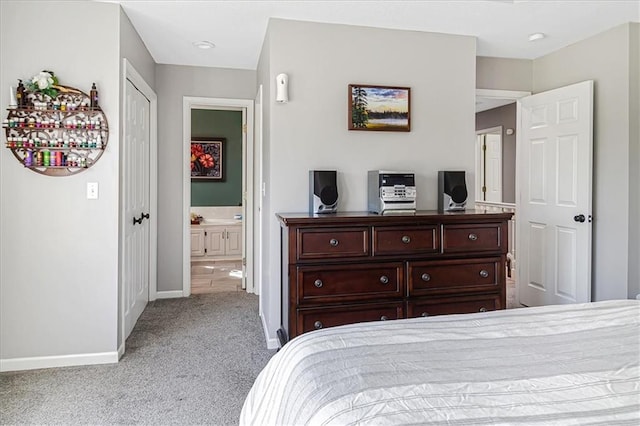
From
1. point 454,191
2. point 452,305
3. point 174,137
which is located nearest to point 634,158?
point 454,191

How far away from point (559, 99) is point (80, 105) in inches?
151

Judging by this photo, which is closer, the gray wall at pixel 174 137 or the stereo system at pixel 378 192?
the stereo system at pixel 378 192

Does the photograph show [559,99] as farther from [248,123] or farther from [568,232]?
[248,123]

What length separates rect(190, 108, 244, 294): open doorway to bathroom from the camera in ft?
21.9

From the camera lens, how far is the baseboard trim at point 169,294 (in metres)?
4.50

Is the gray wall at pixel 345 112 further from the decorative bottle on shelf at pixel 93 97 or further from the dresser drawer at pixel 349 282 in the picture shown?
the decorative bottle on shelf at pixel 93 97

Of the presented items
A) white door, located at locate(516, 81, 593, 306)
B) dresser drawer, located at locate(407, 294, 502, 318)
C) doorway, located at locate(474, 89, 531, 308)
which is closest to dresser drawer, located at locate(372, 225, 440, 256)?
dresser drawer, located at locate(407, 294, 502, 318)

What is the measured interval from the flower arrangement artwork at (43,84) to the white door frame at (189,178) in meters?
1.81

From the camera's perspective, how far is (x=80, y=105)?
9.06ft

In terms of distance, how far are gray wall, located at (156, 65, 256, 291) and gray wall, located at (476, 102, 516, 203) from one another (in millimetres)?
3770

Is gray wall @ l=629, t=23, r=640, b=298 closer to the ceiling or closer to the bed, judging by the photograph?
the ceiling

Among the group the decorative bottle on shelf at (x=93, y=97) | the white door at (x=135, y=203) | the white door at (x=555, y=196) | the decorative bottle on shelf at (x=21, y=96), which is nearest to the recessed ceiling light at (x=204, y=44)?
the white door at (x=135, y=203)

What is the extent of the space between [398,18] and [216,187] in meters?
4.76

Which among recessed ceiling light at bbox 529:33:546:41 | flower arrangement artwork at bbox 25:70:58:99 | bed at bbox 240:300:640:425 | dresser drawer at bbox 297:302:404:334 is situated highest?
recessed ceiling light at bbox 529:33:546:41
